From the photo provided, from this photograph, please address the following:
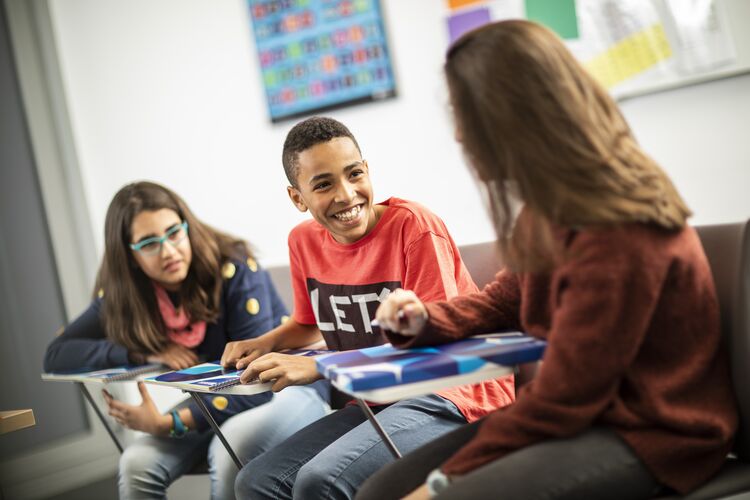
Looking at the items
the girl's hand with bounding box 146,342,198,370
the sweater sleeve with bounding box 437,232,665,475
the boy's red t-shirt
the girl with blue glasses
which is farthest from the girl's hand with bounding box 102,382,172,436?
the sweater sleeve with bounding box 437,232,665,475

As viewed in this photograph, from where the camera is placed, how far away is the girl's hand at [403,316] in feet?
4.42

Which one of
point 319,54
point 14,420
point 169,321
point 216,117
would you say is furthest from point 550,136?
point 216,117

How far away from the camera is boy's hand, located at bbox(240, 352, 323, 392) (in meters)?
1.52

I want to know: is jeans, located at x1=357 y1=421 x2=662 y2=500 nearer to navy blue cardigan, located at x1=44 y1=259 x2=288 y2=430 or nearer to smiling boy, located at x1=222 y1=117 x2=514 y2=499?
smiling boy, located at x1=222 y1=117 x2=514 y2=499

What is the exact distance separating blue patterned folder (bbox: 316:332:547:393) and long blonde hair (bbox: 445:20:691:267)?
16 centimetres

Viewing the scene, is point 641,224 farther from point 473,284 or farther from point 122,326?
point 122,326

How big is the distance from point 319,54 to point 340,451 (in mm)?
1964

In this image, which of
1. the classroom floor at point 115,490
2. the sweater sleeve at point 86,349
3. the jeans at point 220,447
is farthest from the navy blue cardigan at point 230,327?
the classroom floor at point 115,490

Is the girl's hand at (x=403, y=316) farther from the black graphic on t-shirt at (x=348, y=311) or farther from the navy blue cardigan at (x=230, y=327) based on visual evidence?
the navy blue cardigan at (x=230, y=327)

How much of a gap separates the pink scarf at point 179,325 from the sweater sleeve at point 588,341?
1.45 meters

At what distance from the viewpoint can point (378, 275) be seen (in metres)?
1.78

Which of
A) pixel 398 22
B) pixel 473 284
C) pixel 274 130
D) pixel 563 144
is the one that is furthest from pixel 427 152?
pixel 563 144

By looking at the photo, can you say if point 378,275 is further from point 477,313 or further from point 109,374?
point 109,374

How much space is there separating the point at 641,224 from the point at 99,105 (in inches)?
121
